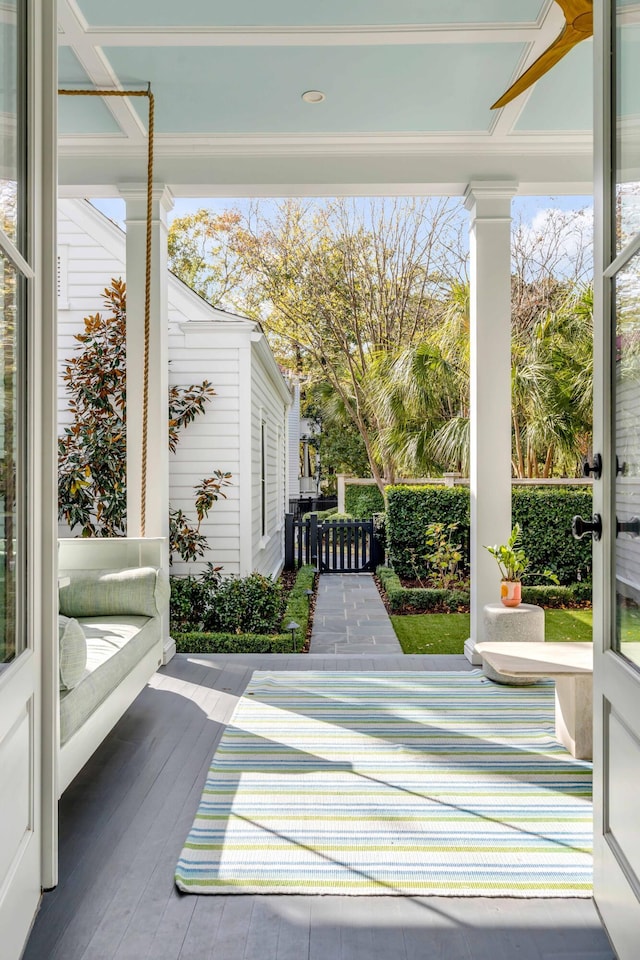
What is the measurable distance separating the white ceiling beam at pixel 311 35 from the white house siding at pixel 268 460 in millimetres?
3264

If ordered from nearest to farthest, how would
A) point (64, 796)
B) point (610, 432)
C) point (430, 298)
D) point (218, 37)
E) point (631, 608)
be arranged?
point (631, 608) < point (610, 432) < point (64, 796) < point (218, 37) < point (430, 298)

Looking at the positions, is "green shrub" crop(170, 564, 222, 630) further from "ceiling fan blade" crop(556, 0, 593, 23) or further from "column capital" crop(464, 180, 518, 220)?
"ceiling fan blade" crop(556, 0, 593, 23)

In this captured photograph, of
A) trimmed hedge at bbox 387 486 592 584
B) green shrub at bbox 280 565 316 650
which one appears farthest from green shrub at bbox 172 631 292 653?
trimmed hedge at bbox 387 486 592 584

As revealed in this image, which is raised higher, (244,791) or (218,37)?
(218,37)

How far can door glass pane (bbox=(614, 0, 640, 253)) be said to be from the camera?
164 centimetres

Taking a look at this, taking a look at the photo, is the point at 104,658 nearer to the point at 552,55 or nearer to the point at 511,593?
the point at 511,593

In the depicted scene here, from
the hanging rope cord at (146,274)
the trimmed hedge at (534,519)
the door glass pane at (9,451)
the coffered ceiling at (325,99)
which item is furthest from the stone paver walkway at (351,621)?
the door glass pane at (9,451)

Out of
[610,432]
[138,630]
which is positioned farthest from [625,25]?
[138,630]

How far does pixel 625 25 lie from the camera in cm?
171

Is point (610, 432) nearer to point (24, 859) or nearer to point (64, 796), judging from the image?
point (24, 859)

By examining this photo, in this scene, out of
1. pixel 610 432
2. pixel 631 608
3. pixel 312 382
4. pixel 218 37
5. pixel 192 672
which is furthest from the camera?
pixel 312 382

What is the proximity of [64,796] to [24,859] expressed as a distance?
38.4 inches

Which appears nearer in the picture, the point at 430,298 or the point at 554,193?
the point at 554,193

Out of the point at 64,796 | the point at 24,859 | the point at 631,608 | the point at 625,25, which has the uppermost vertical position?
the point at 625,25
